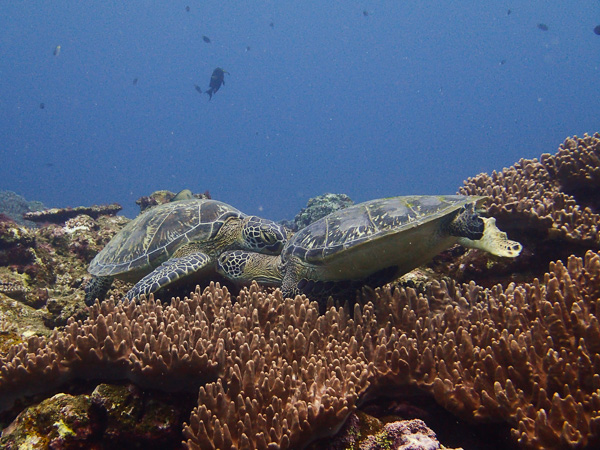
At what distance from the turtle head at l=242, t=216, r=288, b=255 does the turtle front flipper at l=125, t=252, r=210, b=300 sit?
744 mm

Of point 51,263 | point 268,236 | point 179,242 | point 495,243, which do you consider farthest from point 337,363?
point 51,263

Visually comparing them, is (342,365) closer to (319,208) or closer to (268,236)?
(268,236)

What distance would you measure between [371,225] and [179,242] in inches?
128

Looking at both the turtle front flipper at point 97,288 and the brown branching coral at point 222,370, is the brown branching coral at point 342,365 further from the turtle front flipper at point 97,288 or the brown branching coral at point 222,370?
the turtle front flipper at point 97,288

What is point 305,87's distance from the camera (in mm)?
194750

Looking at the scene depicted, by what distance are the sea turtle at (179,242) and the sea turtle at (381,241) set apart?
1175 millimetres

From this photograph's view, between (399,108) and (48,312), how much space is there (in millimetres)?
206474

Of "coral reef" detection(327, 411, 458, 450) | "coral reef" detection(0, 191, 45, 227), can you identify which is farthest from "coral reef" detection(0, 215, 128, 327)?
"coral reef" detection(0, 191, 45, 227)

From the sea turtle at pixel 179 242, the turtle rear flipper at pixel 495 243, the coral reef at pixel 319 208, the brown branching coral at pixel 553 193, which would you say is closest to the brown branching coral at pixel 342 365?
the turtle rear flipper at pixel 495 243

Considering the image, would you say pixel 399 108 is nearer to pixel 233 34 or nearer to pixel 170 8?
pixel 233 34

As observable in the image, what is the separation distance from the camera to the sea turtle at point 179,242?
5250 mm

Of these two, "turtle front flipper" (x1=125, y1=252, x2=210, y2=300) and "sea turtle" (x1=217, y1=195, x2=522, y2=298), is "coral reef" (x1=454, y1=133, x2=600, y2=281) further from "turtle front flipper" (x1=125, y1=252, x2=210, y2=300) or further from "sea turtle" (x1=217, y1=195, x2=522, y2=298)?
"turtle front flipper" (x1=125, y1=252, x2=210, y2=300)

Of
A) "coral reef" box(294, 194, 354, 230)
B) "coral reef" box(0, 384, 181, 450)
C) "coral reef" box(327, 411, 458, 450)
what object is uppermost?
"coral reef" box(294, 194, 354, 230)

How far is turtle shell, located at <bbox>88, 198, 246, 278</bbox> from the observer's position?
17.3 ft
